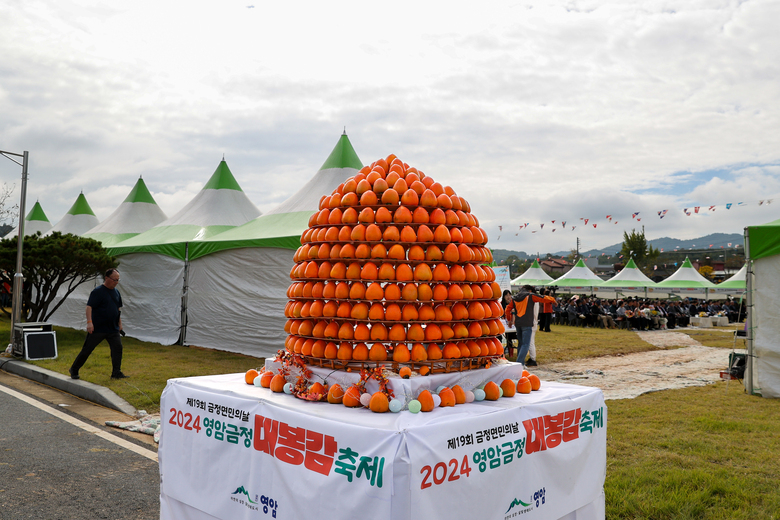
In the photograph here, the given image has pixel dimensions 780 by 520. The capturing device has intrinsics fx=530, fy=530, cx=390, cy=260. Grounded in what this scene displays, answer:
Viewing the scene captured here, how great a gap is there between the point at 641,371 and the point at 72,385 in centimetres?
1092

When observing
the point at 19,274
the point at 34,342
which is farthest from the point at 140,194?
the point at 34,342

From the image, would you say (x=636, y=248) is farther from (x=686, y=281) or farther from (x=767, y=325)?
(x=767, y=325)

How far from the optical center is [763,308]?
8.72 meters

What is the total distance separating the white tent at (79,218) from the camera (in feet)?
83.9

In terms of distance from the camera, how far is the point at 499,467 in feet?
9.20

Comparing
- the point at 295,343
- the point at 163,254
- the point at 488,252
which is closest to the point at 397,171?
the point at 488,252

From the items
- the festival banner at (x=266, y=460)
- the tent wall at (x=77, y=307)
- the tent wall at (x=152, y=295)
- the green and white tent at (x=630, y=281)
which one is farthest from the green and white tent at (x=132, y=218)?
the green and white tent at (x=630, y=281)

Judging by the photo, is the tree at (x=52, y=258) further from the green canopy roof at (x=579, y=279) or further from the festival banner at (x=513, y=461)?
the green canopy roof at (x=579, y=279)

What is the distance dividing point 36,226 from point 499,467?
35247mm

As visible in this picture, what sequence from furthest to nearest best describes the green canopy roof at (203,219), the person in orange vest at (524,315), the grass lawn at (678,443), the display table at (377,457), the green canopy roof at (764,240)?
the green canopy roof at (203,219) < the person in orange vest at (524,315) < the green canopy roof at (764,240) < the grass lawn at (678,443) < the display table at (377,457)

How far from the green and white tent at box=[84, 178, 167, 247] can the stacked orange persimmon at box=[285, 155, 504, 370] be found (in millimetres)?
17698

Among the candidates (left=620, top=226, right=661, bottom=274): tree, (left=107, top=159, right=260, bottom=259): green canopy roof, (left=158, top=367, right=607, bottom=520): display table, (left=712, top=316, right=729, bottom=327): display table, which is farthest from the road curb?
(left=620, top=226, right=661, bottom=274): tree

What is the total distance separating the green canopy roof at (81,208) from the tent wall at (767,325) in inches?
1072

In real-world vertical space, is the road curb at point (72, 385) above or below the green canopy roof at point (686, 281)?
below
